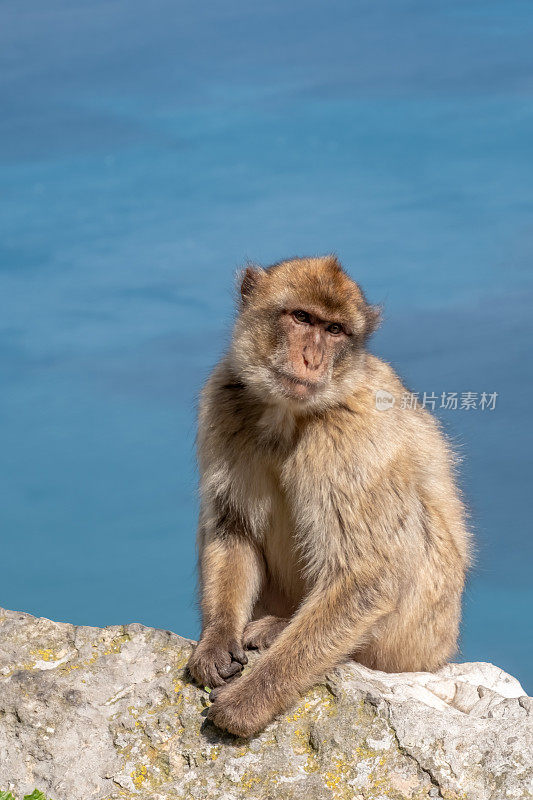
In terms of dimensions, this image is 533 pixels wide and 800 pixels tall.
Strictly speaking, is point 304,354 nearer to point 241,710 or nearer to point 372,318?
point 372,318

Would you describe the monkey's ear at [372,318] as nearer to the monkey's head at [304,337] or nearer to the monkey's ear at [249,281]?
the monkey's head at [304,337]

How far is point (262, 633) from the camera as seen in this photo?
5.55m

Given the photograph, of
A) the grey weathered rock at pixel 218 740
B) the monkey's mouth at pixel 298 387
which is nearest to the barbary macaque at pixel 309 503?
the monkey's mouth at pixel 298 387

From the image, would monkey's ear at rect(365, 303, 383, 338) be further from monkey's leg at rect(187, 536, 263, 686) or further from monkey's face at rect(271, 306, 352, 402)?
monkey's leg at rect(187, 536, 263, 686)

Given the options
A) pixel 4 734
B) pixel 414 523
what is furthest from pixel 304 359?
pixel 4 734

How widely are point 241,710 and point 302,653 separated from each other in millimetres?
510

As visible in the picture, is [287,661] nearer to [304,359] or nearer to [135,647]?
[135,647]

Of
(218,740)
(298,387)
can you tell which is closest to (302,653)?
(218,740)

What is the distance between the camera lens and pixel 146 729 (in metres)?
4.79

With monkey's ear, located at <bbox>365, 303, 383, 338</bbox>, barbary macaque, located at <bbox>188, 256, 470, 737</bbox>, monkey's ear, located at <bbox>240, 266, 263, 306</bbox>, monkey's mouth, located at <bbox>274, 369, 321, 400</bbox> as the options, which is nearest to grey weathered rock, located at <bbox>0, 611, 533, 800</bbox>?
barbary macaque, located at <bbox>188, 256, 470, 737</bbox>

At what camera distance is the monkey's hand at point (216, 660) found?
5.07 m

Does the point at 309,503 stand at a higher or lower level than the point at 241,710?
higher

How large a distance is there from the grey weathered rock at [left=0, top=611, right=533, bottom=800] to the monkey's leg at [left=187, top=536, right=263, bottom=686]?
0.49 ft

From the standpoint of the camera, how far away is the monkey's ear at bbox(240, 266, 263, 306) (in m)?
5.77
